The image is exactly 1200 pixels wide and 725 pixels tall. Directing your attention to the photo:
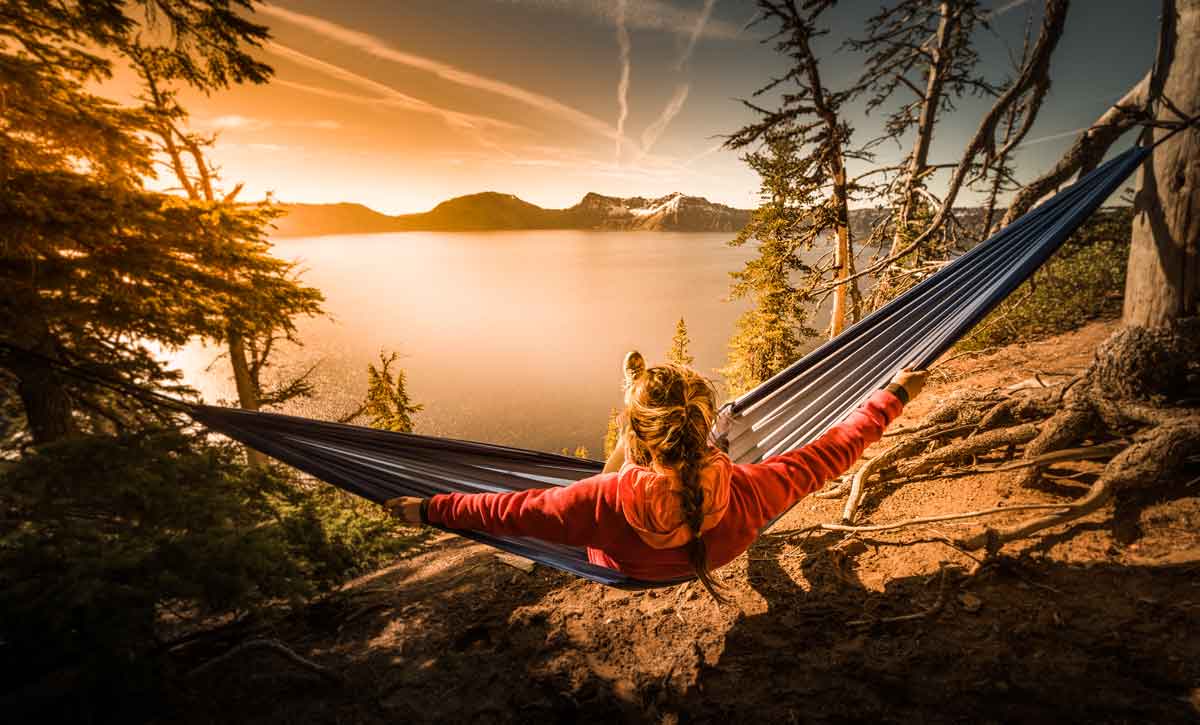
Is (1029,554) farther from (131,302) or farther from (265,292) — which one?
(131,302)

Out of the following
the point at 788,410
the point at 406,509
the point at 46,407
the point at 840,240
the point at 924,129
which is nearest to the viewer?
the point at 406,509

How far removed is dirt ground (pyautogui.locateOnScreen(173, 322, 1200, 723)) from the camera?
1194 mm

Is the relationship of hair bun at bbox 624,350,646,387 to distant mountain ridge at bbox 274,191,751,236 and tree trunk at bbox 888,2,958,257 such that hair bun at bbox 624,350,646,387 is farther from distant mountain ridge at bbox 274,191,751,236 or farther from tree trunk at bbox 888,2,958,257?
distant mountain ridge at bbox 274,191,751,236

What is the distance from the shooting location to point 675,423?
3.26 ft

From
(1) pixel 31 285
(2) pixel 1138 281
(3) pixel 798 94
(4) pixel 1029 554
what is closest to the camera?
(4) pixel 1029 554

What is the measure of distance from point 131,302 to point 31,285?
42cm

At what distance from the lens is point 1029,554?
162cm

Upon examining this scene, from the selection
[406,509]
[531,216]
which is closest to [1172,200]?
[406,509]

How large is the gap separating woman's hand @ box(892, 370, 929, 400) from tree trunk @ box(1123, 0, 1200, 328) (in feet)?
4.08

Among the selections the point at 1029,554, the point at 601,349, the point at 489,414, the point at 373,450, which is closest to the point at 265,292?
the point at 373,450

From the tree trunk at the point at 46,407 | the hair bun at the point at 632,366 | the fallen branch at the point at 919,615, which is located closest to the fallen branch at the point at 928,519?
the fallen branch at the point at 919,615

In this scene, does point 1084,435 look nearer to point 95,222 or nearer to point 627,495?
point 627,495

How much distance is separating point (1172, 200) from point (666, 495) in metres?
2.46

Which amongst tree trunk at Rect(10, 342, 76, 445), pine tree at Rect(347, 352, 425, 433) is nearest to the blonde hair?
tree trunk at Rect(10, 342, 76, 445)
